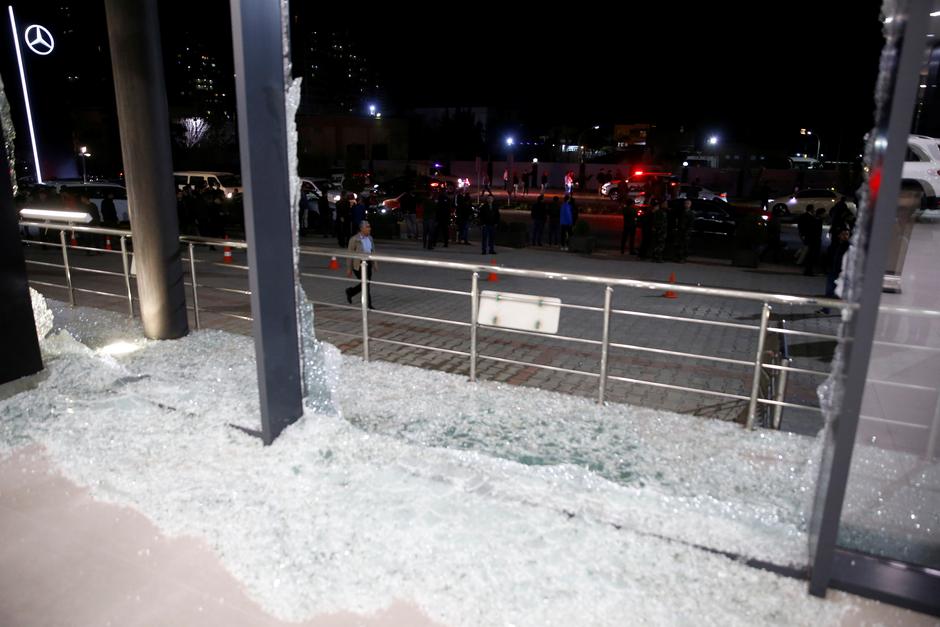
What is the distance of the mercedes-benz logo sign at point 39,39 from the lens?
2480 cm

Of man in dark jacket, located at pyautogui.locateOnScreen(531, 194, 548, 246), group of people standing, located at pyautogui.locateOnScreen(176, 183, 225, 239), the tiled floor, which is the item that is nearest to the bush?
man in dark jacket, located at pyautogui.locateOnScreen(531, 194, 548, 246)

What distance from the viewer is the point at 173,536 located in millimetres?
3275

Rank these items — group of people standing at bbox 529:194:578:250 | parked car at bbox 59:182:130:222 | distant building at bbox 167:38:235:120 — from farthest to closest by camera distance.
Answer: distant building at bbox 167:38:235:120 < parked car at bbox 59:182:130:222 < group of people standing at bbox 529:194:578:250

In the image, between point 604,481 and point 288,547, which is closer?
point 288,547

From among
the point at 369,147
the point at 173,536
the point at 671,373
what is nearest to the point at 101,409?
the point at 173,536

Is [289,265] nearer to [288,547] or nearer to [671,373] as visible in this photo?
[288,547]

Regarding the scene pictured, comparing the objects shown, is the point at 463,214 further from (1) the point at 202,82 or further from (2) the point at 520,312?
(1) the point at 202,82

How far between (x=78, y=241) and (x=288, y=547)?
16910mm

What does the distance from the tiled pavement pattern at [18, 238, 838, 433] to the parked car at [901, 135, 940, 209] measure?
2504 millimetres

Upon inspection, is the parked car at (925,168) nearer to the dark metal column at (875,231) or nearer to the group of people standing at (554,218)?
the dark metal column at (875,231)

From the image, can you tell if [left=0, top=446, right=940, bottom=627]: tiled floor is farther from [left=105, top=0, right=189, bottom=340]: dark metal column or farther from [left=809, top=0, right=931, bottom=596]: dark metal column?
[left=105, top=0, right=189, bottom=340]: dark metal column

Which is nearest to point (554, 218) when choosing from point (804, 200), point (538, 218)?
point (538, 218)

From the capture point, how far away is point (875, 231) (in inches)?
94.2

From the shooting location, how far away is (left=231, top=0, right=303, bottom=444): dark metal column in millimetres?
3672
